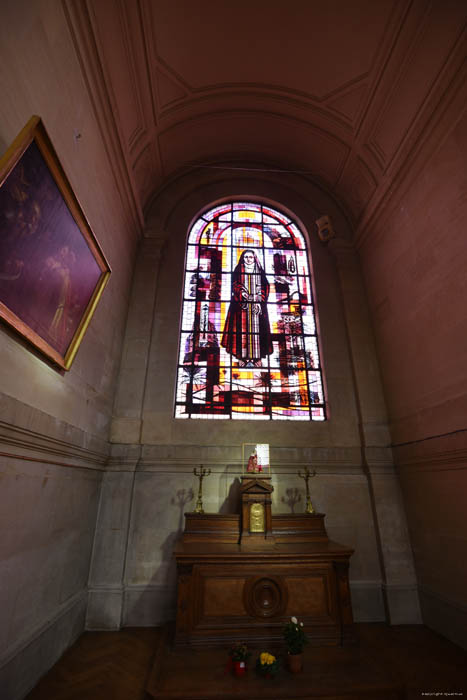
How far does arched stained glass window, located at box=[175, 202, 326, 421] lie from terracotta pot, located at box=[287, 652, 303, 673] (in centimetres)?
295

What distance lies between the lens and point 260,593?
3695 millimetres

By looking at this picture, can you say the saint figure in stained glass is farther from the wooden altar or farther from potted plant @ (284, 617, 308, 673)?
potted plant @ (284, 617, 308, 673)

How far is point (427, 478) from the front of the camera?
14.5 ft

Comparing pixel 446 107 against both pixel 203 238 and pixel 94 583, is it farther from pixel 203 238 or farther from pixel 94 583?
pixel 94 583

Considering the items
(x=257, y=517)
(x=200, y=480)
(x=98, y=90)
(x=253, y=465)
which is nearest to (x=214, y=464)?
(x=200, y=480)

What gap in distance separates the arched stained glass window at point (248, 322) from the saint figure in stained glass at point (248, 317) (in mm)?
18

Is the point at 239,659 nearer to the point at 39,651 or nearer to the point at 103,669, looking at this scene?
the point at 103,669

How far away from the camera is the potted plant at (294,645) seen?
3003 mm

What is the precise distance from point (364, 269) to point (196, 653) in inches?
249

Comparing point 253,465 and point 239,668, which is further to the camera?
point 253,465

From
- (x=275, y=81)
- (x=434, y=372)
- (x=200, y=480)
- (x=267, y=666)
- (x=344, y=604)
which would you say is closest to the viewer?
(x=267, y=666)

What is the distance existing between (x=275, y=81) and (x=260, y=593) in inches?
315

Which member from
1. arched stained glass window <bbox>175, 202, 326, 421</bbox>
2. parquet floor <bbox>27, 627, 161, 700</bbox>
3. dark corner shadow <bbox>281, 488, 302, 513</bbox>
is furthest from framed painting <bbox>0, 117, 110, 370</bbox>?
dark corner shadow <bbox>281, 488, 302, 513</bbox>

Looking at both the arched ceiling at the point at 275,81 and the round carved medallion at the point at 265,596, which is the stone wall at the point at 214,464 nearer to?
the round carved medallion at the point at 265,596
